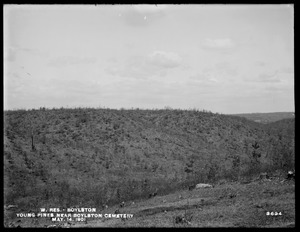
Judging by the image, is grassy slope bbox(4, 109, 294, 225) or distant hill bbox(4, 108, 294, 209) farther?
grassy slope bbox(4, 109, 294, 225)

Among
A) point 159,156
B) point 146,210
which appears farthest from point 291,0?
point 159,156

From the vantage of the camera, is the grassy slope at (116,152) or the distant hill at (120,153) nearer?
the distant hill at (120,153)

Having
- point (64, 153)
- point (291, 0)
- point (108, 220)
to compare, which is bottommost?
point (108, 220)

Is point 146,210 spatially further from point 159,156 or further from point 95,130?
point 95,130
